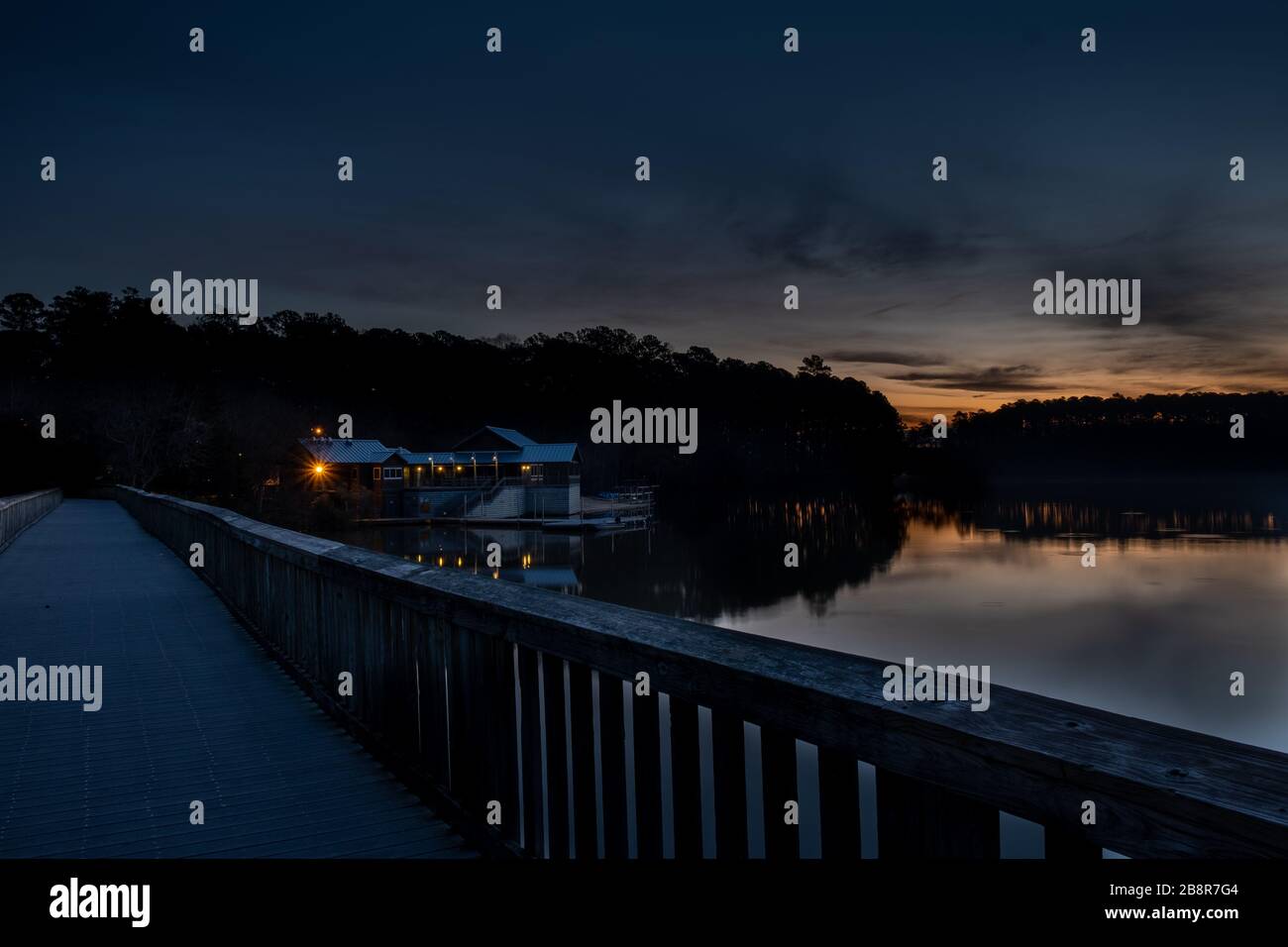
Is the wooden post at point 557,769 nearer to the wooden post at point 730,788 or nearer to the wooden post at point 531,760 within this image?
the wooden post at point 531,760

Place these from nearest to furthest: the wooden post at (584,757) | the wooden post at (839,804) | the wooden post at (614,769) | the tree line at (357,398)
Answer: the wooden post at (839,804), the wooden post at (614,769), the wooden post at (584,757), the tree line at (357,398)

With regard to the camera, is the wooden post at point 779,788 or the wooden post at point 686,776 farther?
the wooden post at point 686,776

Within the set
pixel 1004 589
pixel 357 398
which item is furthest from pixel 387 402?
pixel 1004 589

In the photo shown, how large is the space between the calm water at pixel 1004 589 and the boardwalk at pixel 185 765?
22.2 metres

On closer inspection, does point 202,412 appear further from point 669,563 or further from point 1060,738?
point 1060,738

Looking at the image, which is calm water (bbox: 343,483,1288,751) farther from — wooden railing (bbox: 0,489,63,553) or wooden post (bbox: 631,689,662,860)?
wooden post (bbox: 631,689,662,860)

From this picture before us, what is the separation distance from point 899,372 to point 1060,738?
79.2m

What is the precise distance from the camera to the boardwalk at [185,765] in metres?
3.82

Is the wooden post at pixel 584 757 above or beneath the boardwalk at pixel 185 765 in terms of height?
above

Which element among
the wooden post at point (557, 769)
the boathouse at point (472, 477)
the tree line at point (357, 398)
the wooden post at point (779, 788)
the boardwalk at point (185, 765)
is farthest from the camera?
the boathouse at point (472, 477)

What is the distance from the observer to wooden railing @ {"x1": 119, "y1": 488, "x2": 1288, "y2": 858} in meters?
1.31

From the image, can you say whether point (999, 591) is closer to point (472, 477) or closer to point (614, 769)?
point (614, 769)

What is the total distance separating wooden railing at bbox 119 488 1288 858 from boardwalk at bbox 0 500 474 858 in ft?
1.04

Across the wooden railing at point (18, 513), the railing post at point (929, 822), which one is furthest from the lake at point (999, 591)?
the wooden railing at point (18, 513)
